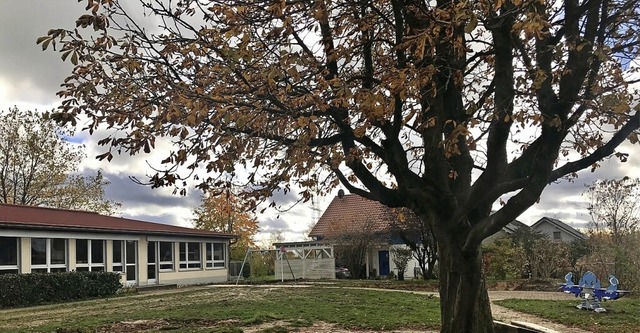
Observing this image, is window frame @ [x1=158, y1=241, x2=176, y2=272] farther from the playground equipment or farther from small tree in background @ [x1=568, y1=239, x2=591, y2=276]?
the playground equipment

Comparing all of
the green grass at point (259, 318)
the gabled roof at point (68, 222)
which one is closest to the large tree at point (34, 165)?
the gabled roof at point (68, 222)

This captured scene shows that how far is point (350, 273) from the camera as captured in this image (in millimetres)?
34750

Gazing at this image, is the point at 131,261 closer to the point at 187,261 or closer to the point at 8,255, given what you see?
the point at 187,261

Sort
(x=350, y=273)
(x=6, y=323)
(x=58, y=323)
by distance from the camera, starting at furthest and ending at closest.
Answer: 1. (x=350, y=273)
2. (x=6, y=323)
3. (x=58, y=323)

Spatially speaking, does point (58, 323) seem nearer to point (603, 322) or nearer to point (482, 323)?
point (482, 323)

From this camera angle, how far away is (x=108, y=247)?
26.8 meters

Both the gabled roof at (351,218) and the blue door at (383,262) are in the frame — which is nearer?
the gabled roof at (351,218)

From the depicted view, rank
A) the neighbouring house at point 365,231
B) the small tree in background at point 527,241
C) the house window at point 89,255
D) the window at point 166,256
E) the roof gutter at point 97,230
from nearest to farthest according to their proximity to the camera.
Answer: the roof gutter at point 97,230, the house window at point 89,255, the small tree in background at point 527,241, the window at point 166,256, the neighbouring house at point 365,231

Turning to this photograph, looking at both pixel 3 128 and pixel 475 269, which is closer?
pixel 475 269

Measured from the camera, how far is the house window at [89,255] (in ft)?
83.1

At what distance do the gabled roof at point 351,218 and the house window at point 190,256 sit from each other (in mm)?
8159

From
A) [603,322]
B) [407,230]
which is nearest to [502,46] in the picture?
[603,322]

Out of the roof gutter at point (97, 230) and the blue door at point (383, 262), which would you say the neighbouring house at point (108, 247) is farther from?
the blue door at point (383, 262)

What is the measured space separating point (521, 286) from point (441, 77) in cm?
1841
